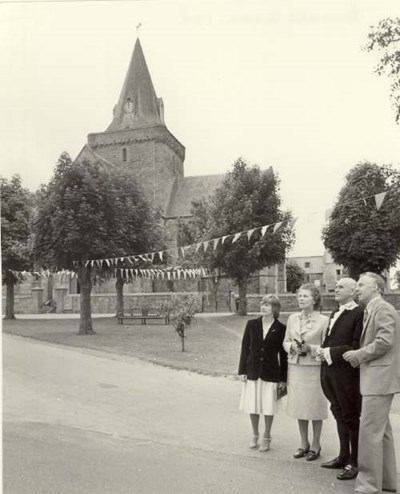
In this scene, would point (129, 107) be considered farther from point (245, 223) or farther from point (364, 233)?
point (364, 233)

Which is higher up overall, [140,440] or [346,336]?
[346,336]

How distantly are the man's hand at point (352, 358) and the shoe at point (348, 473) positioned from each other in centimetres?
102

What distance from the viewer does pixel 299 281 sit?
245 ft

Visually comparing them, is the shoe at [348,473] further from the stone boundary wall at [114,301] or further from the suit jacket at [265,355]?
the stone boundary wall at [114,301]

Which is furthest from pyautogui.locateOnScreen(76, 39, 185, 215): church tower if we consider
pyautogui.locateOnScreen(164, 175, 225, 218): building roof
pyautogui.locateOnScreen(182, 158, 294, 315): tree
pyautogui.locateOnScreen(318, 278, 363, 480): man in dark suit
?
pyautogui.locateOnScreen(318, 278, 363, 480): man in dark suit

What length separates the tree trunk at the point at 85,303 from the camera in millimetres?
20547

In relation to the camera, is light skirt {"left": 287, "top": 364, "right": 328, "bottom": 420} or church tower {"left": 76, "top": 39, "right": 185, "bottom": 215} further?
church tower {"left": 76, "top": 39, "right": 185, "bottom": 215}

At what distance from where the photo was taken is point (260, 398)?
577 centimetres

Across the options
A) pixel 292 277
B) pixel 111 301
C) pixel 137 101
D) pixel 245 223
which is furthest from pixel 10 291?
pixel 292 277

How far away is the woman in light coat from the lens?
17.8 feet

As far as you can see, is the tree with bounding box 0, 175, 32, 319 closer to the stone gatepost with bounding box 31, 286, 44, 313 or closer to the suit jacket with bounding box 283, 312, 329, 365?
the stone gatepost with bounding box 31, 286, 44, 313

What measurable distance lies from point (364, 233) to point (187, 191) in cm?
2570

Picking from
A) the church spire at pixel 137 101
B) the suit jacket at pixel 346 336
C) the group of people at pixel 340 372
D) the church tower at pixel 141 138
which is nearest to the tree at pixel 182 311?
the group of people at pixel 340 372

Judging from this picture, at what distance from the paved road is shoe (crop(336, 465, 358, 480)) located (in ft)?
0.35
